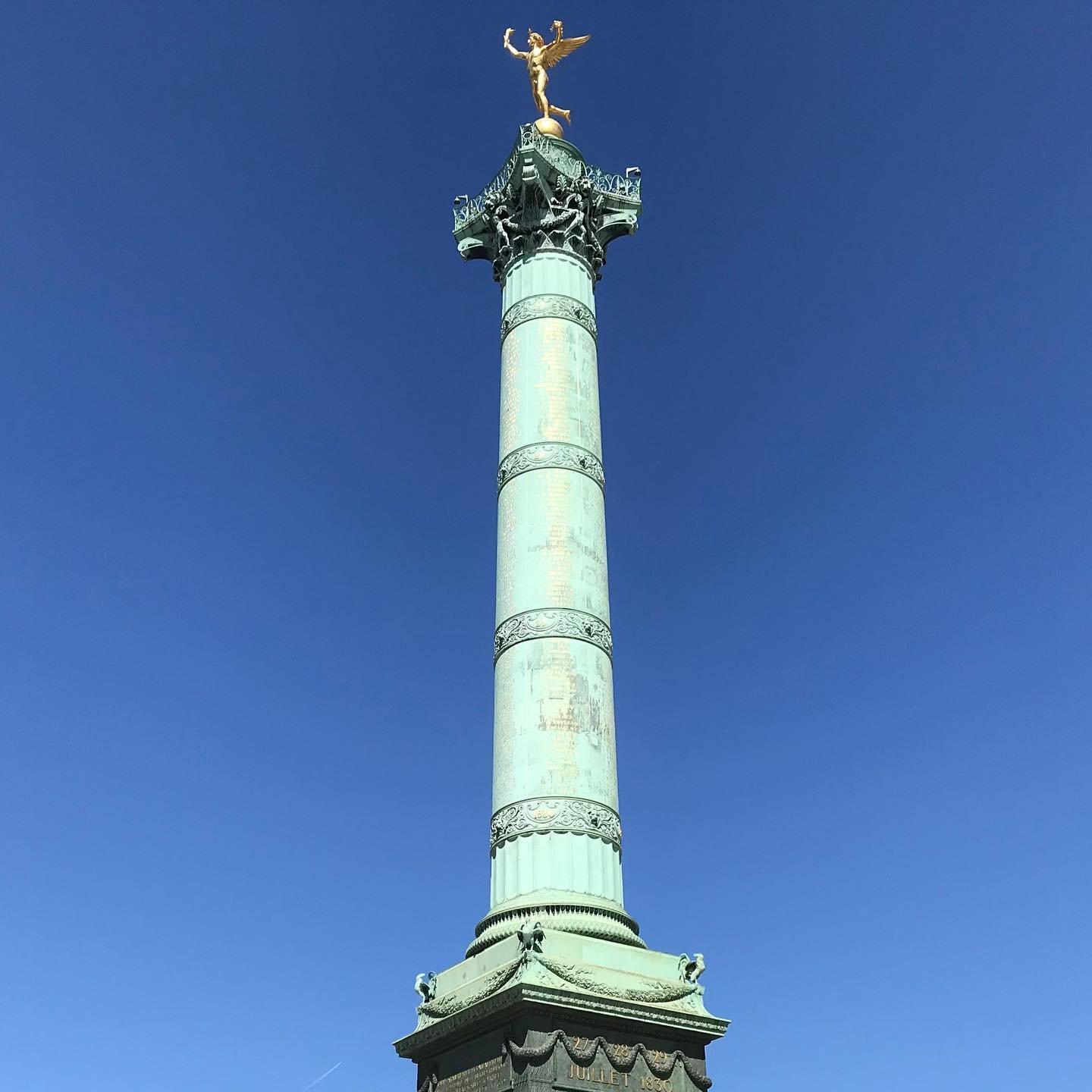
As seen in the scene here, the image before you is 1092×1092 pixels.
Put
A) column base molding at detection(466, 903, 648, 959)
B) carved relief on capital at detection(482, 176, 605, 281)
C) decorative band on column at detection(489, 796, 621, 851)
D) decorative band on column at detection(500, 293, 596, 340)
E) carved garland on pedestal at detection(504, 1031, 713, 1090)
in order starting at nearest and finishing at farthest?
carved garland on pedestal at detection(504, 1031, 713, 1090), column base molding at detection(466, 903, 648, 959), decorative band on column at detection(489, 796, 621, 851), decorative band on column at detection(500, 293, 596, 340), carved relief on capital at detection(482, 176, 605, 281)

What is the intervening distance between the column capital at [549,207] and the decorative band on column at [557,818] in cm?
1234

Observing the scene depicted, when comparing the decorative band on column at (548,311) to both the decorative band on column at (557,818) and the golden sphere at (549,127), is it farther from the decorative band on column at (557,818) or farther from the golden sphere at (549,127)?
the decorative band on column at (557,818)

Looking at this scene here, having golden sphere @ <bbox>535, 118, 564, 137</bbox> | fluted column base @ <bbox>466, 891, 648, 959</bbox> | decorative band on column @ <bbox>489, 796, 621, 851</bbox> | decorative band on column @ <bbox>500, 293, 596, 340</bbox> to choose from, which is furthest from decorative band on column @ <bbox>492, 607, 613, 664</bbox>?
golden sphere @ <bbox>535, 118, 564, 137</bbox>

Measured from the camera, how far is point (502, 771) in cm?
2119

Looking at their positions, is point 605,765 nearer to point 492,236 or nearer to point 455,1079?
point 455,1079

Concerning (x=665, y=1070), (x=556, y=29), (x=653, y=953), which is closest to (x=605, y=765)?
(x=653, y=953)

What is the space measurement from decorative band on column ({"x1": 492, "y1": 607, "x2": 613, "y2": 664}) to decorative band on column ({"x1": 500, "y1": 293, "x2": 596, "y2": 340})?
684 centimetres

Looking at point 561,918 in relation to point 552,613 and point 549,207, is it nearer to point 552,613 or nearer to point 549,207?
point 552,613

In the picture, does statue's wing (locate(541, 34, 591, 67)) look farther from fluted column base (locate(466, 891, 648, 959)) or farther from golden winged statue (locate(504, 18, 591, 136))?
fluted column base (locate(466, 891, 648, 959))

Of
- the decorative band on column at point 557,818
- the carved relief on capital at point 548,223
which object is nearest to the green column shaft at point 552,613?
the decorative band on column at point 557,818

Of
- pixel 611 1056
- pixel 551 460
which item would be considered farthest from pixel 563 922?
pixel 551 460

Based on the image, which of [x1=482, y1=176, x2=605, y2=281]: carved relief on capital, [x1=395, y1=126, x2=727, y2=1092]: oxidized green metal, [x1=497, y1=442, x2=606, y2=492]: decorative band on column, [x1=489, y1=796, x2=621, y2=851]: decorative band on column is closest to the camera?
[x1=395, y1=126, x2=727, y2=1092]: oxidized green metal

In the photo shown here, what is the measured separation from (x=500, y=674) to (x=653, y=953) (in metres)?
5.58

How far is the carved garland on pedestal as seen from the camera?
17.3 m
